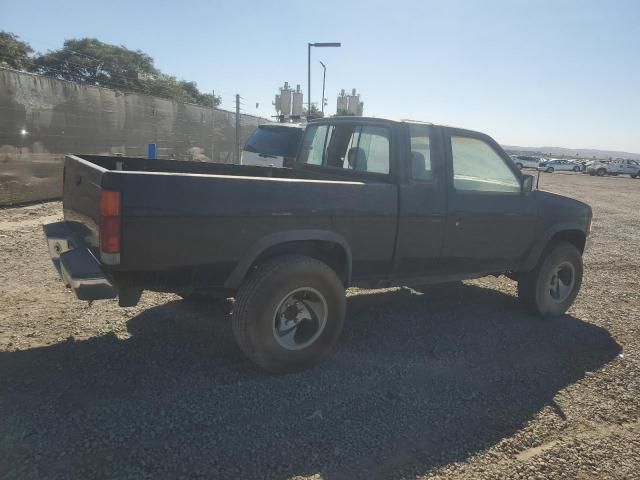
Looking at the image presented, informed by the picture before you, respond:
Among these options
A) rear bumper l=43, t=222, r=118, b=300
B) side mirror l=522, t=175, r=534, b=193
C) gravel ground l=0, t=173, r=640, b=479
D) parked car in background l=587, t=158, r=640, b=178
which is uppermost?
parked car in background l=587, t=158, r=640, b=178

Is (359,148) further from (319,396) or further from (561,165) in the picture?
(561,165)

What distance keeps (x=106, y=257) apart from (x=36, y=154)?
24.4ft

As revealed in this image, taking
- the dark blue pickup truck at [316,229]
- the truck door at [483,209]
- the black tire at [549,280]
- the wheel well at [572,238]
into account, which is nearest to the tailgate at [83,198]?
the dark blue pickup truck at [316,229]

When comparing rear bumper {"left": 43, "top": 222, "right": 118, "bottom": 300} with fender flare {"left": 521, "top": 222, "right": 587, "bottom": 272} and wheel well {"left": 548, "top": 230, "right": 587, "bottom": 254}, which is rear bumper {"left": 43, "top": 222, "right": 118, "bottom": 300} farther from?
wheel well {"left": 548, "top": 230, "right": 587, "bottom": 254}

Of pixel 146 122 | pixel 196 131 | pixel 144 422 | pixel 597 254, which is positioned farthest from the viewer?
pixel 196 131

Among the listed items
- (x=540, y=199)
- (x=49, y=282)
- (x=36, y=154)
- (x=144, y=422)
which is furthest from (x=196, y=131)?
(x=144, y=422)

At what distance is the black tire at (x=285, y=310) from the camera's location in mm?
3355

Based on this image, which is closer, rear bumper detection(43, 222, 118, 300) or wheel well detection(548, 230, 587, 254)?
rear bumper detection(43, 222, 118, 300)

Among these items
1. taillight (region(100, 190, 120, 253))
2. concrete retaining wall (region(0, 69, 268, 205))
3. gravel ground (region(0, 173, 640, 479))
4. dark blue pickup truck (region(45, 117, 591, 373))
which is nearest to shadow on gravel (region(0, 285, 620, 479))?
gravel ground (region(0, 173, 640, 479))

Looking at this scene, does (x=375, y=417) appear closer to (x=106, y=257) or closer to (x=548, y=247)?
(x=106, y=257)

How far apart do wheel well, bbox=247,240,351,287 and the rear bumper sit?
3.22 ft

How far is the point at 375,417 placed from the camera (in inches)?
125

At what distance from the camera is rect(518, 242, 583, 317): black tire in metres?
5.19

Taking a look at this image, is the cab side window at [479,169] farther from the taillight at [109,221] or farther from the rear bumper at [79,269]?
the rear bumper at [79,269]
